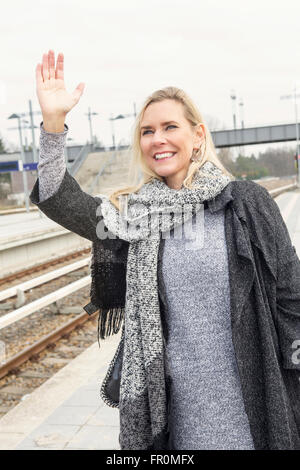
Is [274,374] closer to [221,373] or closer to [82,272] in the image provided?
[221,373]

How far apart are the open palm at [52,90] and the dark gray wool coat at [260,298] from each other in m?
0.23

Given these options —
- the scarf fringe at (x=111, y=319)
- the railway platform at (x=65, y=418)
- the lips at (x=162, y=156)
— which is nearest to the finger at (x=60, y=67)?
the lips at (x=162, y=156)

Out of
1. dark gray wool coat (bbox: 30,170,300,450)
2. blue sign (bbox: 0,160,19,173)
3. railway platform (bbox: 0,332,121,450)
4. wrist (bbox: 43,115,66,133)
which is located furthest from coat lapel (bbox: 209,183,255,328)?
blue sign (bbox: 0,160,19,173)

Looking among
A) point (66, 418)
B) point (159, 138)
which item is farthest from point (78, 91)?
point (66, 418)

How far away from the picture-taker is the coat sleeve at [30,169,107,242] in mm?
1874

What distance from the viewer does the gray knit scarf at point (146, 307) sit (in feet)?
6.02

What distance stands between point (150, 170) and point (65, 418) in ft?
9.08

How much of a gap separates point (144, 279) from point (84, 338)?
562 cm

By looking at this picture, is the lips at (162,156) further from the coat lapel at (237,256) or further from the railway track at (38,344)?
the railway track at (38,344)

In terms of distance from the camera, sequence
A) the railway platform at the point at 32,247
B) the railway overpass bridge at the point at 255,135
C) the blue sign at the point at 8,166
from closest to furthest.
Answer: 1. the railway platform at the point at 32,247
2. the blue sign at the point at 8,166
3. the railway overpass bridge at the point at 255,135

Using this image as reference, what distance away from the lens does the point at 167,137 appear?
1982 mm

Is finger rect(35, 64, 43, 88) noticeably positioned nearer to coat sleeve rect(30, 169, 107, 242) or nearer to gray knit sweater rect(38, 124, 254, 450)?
gray knit sweater rect(38, 124, 254, 450)

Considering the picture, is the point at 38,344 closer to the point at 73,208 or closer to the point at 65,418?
the point at 65,418

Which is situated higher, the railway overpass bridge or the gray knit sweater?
the gray knit sweater
